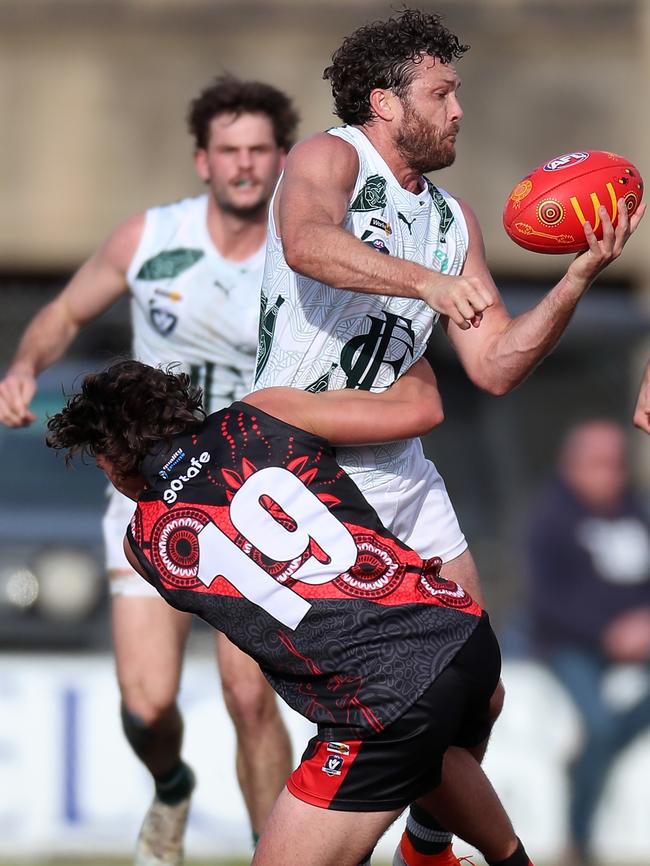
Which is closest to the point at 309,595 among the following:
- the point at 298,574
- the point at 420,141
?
the point at 298,574

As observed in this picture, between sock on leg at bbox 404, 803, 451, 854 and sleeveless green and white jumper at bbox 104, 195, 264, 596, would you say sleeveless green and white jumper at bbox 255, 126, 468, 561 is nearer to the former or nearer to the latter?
sock on leg at bbox 404, 803, 451, 854

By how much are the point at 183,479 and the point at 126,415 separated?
0.71ft

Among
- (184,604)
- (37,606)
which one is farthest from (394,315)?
(37,606)

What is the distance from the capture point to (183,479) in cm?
370

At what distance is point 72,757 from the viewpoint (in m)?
7.80

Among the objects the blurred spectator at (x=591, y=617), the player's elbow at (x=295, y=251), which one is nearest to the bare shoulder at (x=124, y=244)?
the player's elbow at (x=295, y=251)

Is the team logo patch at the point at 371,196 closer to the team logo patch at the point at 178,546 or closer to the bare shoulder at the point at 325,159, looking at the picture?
the bare shoulder at the point at 325,159

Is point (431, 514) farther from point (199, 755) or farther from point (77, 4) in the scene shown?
point (77, 4)

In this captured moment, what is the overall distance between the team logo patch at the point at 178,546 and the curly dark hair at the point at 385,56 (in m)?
1.19

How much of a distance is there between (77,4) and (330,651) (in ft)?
34.0

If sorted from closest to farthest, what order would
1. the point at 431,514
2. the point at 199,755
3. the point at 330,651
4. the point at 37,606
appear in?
1. the point at 330,651
2. the point at 431,514
3. the point at 199,755
4. the point at 37,606

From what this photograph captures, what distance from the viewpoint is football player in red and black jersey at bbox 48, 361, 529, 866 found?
3.63 meters

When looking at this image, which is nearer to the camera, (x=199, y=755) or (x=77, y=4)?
(x=199, y=755)

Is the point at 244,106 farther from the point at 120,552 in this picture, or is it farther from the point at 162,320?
the point at 120,552
